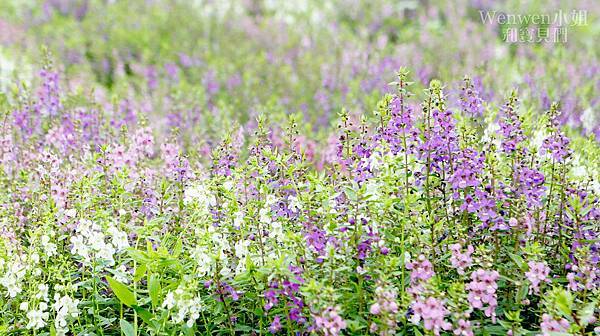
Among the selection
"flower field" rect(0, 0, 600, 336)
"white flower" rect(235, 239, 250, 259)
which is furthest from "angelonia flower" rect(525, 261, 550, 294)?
"white flower" rect(235, 239, 250, 259)

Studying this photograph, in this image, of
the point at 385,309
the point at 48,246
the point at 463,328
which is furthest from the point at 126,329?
the point at 463,328

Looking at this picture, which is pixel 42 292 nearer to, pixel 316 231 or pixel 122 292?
pixel 122 292

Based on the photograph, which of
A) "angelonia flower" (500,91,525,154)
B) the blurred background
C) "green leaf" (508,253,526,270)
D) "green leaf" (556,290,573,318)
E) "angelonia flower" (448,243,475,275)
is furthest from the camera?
the blurred background

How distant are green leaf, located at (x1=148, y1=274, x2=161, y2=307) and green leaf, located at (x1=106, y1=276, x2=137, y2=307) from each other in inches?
4.2

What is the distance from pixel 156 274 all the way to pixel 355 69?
5.27 metres

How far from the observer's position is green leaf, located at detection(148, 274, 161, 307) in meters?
3.49

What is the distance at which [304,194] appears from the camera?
11.4 ft

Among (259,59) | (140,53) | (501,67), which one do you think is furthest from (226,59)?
(501,67)

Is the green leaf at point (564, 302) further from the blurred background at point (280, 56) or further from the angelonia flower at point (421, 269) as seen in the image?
the blurred background at point (280, 56)

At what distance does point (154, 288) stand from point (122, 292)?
0.17 m

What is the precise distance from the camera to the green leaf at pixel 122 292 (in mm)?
3516

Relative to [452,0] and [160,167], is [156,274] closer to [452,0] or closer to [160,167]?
[160,167]

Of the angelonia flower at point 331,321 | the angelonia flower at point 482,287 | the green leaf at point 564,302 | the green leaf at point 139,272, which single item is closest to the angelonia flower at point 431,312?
the angelonia flower at point 482,287

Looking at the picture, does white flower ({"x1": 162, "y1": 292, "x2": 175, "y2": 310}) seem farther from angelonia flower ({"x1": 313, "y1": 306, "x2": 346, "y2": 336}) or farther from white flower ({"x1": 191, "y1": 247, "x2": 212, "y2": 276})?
angelonia flower ({"x1": 313, "y1": 306, "x2": 346, "y2": 336})
